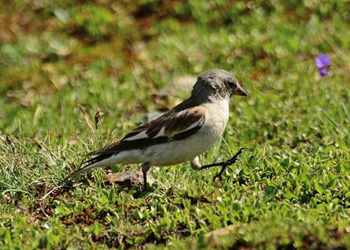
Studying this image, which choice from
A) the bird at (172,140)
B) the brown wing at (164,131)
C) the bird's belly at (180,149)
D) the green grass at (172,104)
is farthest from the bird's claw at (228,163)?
the brown wing at (164,131)

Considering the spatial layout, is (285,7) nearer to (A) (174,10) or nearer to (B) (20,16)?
(A) (174,10)

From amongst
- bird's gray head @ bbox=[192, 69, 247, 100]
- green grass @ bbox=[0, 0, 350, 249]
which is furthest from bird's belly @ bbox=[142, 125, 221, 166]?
bird's gray head @ bbox=[192, 69, 247, 100]

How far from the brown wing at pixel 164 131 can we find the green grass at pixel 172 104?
38 centimetres

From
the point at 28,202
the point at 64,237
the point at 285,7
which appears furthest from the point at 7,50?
the point at 64,237

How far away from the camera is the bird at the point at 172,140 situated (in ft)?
24.3

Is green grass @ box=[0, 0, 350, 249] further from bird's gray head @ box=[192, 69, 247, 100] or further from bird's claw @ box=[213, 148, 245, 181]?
bird's gray head @ box=[192, 69, 247, 100]

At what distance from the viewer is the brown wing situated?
24.4 feet

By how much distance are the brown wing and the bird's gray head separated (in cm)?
24

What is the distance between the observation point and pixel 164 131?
7.57 metres

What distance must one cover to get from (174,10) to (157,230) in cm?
665

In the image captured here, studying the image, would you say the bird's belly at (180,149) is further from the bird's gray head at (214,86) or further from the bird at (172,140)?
the bird's gray head at (214,86)

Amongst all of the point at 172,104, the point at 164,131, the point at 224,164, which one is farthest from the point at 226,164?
the point at 172,104

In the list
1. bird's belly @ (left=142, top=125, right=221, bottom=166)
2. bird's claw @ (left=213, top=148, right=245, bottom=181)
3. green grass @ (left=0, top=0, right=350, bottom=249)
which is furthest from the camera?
bird's claw @ (left=213, top=148, right=245, bottom=181)

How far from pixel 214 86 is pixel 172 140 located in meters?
0.70
